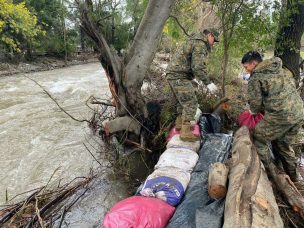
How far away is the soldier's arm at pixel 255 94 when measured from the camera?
3.80m

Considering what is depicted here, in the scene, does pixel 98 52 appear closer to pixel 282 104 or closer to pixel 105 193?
pixel 105 193

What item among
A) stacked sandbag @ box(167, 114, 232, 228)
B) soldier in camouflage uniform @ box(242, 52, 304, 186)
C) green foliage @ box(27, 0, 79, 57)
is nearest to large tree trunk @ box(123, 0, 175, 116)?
stacked sandbag @ box(167, 114, 232, 228)

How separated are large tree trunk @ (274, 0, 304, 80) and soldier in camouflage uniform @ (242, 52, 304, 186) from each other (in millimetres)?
1755

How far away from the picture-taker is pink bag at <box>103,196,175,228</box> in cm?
268

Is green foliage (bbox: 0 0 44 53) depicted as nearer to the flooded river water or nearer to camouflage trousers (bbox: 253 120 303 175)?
the flooded river water

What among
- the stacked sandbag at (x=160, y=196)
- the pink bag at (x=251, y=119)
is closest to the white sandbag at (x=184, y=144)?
the stacked sandbag at (x=160, y=196)

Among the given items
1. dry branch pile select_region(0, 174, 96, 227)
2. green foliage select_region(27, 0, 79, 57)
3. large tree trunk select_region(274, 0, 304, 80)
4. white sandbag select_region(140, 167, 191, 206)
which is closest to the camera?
white sandbag select_region(140, 167, 191, 206)

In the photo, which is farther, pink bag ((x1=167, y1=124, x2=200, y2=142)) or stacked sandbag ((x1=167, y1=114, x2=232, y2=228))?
pink bag ((x1=167, y1=124, x2=200, y2=142))

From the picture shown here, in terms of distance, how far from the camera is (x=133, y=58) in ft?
17.1

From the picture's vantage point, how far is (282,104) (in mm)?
3775

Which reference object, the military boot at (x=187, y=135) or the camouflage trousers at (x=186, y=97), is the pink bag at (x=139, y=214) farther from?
the camouflage trousers at (x=186, y=97)

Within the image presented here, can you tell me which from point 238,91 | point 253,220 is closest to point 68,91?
point 238,91

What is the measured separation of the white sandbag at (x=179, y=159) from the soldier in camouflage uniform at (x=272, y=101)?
2.79 ft

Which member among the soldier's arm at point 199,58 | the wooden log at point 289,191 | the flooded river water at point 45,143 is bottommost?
the flooded river water at point 45,143
